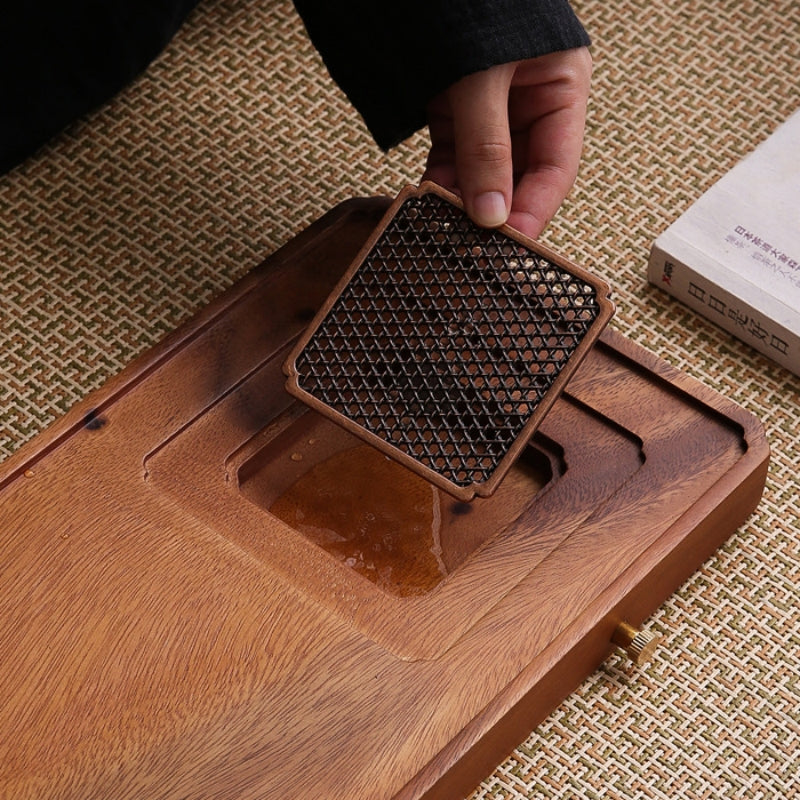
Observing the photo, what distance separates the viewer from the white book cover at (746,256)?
0.95m

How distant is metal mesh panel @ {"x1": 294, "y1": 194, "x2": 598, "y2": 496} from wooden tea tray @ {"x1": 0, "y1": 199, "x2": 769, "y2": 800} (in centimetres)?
7

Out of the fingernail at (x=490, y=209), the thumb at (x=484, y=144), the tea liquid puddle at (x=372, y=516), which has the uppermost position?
the thumb at (x=484, y=144)

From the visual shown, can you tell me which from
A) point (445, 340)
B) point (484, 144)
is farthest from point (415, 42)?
point (445, 340)

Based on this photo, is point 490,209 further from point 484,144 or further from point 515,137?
point 515,137

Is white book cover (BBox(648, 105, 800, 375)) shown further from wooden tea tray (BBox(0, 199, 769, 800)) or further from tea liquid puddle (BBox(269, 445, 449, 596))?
tea liquid puddle (BBox(269, 445, 449, 596))

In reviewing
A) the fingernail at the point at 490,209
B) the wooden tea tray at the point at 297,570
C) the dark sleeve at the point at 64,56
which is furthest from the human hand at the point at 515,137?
the dark sleeve at the point at 64,56

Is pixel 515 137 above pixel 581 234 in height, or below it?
above

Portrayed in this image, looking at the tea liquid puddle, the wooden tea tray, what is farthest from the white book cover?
the tea liquid puddle

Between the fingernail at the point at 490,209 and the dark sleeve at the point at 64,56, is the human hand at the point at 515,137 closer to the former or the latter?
the fingernail at the point at 490,209

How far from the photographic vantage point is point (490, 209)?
0.80 metres

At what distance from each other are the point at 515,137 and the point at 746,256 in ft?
0.64

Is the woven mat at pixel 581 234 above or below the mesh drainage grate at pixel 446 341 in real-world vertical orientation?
below

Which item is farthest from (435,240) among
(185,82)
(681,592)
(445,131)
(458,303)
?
(185,82)

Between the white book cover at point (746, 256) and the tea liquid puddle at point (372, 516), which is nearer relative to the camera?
the tea liquid puddle at point (372, 516)
